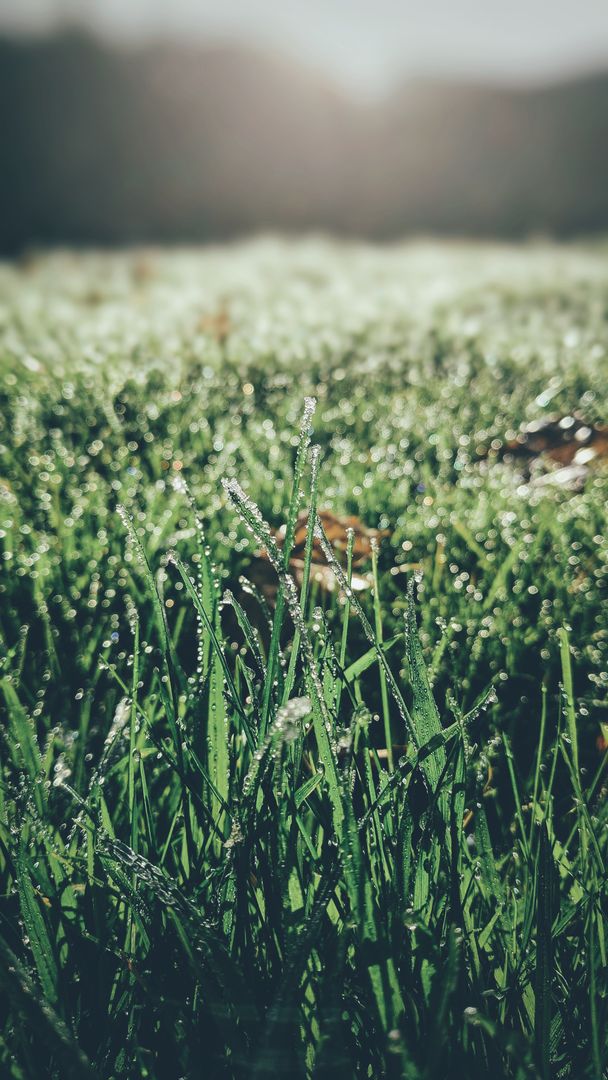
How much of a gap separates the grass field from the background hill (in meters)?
9.88

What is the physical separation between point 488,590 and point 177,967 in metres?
0.95

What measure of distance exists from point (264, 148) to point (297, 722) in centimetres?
1480

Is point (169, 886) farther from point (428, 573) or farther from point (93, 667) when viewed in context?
point (428, 573)

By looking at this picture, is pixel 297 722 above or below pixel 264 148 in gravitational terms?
below

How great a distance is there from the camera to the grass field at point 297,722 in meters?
0.68

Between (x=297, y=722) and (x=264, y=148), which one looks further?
(x=264, y=148)

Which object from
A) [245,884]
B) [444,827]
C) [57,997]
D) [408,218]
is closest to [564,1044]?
[444,827]

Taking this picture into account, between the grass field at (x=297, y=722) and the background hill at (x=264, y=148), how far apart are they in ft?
32.4

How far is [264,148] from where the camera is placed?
45.3 feet

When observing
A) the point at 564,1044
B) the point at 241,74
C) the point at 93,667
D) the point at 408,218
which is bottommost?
the point at 564,1044

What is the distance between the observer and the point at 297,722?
69 cm

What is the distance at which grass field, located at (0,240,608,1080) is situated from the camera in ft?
2.24

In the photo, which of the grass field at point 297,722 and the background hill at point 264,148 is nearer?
the grass field at point 297,722

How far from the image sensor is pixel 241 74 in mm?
14625
